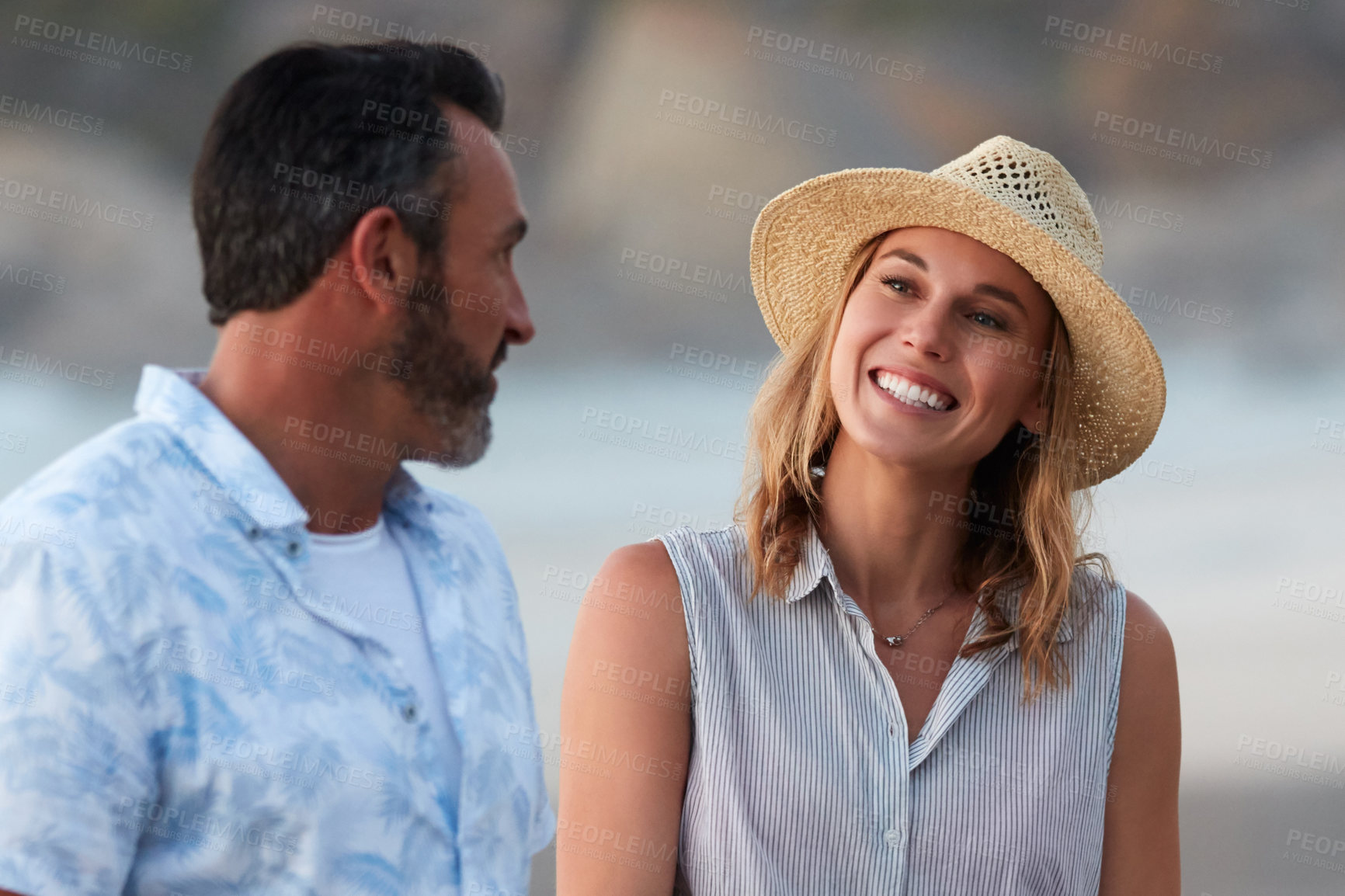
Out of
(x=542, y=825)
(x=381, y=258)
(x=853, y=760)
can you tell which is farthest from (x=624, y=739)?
(x=381, y=258)

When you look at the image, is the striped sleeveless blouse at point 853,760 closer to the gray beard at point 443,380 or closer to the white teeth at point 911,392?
the white teeth at point 911,392

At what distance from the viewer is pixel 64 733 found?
2.63 ft

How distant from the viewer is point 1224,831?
3.94 m

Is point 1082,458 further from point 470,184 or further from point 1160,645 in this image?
point 470,184

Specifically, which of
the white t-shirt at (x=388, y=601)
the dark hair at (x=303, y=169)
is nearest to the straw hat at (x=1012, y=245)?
the dark hair at (x=303, y=169)

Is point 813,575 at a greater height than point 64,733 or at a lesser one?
greater

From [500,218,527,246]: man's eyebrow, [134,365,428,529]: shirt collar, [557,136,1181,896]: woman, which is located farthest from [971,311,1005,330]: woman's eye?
[134,365,428,529]: shirt collar

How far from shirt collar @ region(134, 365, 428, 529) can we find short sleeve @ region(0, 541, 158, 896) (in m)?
0.13

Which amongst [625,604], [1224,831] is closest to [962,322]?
[625,604]

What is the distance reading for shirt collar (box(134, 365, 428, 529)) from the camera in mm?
924

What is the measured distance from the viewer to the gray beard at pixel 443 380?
989 millimetres

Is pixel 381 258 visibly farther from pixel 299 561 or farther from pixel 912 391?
pixel 912 391

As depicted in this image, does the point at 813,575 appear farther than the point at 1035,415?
No

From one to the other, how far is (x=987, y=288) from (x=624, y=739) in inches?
26.8
